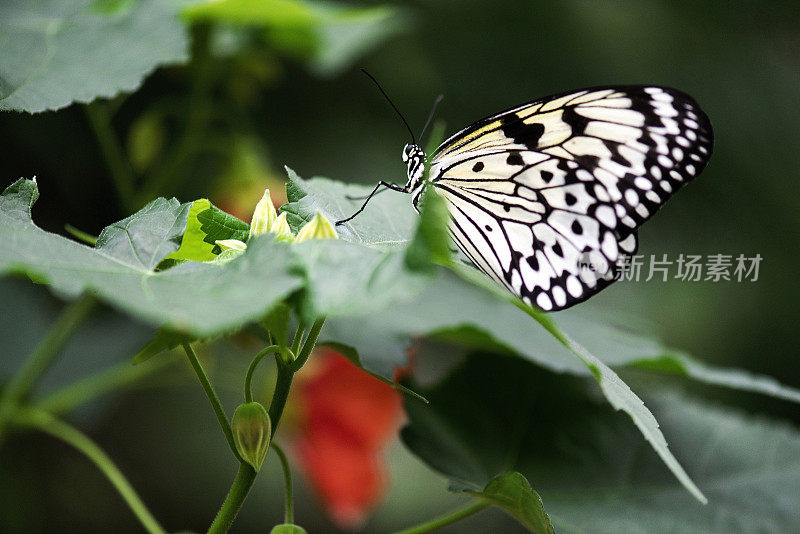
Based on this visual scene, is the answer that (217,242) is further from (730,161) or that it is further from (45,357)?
(730,161)

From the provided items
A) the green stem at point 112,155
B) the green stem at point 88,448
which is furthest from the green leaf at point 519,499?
the green stem at point 112,155

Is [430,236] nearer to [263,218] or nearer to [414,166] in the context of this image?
[263,218]

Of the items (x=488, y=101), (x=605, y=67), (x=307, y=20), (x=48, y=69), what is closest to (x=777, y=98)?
(x=605, y=67)

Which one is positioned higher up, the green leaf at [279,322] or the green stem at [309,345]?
the green leaf at [279,322]

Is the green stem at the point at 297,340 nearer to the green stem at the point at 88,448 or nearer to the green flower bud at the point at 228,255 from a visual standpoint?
the green flower bud at the point at 228,255

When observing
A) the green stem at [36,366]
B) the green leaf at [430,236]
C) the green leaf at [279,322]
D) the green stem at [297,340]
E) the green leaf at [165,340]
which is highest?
the green leaf at [430,236]


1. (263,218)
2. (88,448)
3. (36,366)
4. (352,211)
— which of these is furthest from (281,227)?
(36,366)

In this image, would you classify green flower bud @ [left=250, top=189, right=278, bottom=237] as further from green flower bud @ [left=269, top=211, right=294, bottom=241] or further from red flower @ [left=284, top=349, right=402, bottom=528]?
red flower @ [left=284, top=349, right=402, bottom=528]

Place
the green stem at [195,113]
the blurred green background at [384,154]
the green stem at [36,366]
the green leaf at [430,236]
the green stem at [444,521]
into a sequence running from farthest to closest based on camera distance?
the blurred green background at [384,154]
the green stem at [195,113]
the green stem at [36,366]
the green stem at [444,521]
the green leaf at [430,236]
